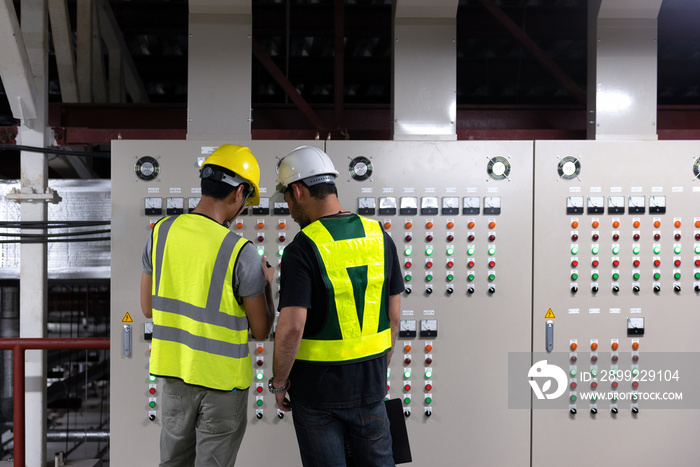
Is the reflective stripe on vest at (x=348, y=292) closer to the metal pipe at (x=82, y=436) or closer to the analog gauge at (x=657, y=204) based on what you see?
the analog gauge at (x=657, y=204)

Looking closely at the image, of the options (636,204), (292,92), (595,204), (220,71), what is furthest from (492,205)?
(220,71)

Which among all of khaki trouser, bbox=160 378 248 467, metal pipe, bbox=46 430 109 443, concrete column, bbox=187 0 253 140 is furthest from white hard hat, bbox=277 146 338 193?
metal pipe, bbox=46 430 109 443

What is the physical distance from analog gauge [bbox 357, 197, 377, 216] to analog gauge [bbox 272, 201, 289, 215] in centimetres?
39

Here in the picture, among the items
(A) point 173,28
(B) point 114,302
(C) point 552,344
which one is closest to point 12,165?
(A) point 173,28

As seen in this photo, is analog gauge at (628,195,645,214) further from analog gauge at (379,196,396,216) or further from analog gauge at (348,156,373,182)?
analog gauge at (348,156,373,182)

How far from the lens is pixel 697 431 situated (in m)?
2.99

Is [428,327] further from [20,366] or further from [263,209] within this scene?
[20,366]

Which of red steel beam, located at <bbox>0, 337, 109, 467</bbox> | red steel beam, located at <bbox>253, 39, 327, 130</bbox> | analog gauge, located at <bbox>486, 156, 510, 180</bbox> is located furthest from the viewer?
red steel beam, located at <bbox>253, 39, 327, 130</bbox>

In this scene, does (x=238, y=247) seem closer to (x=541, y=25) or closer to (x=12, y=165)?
(x=12, y=165)

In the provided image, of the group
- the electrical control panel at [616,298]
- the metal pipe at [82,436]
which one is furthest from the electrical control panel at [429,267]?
the metal pipe at [82,436]

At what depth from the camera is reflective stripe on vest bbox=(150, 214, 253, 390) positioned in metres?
1.88

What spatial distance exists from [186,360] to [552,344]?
1.99 m

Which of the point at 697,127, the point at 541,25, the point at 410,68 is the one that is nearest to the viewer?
the point at 410,68

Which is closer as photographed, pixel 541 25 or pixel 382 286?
pixel 382 286
